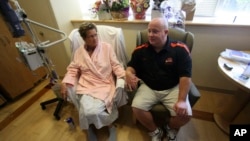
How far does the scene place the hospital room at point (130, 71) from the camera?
120 centimetres

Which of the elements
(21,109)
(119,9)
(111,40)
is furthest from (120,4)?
(21,109)

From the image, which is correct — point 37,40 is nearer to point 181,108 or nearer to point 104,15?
point 104,15

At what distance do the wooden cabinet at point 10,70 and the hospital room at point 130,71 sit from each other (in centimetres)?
1

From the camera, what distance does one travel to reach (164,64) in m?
1.22

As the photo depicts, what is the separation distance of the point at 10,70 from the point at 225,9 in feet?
8.66

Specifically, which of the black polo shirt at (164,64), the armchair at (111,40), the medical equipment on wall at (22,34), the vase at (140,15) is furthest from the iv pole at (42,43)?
the vase at (140,15)

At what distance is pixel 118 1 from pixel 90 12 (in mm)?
560

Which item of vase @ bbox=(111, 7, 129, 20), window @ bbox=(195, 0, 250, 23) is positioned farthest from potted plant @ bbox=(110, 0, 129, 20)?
window @ bbox=(195, 0, 250, 23)

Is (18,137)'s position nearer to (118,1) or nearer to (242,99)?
(118,1)

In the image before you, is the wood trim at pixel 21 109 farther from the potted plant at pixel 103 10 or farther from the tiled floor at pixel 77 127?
the potted plant at pixel 103 10

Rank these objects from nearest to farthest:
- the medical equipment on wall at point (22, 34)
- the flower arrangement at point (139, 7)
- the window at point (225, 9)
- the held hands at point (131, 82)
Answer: the medical equipment on wall at point (22, 34) < the held hands at point (131, 82) < the window at point (225, 9) < the flower arrangement at point (139, 7)

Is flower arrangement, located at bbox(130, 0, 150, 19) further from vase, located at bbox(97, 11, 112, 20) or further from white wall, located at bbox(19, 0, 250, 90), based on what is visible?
vase, located at bbox(97, 11, 112, 20)

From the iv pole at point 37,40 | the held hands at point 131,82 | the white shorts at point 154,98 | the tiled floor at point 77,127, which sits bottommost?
the tiled floor at point 77,127

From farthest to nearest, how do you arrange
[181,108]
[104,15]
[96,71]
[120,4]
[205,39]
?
[104,15] → [120,4] → [205,39] → [96,71] → [181,108]
